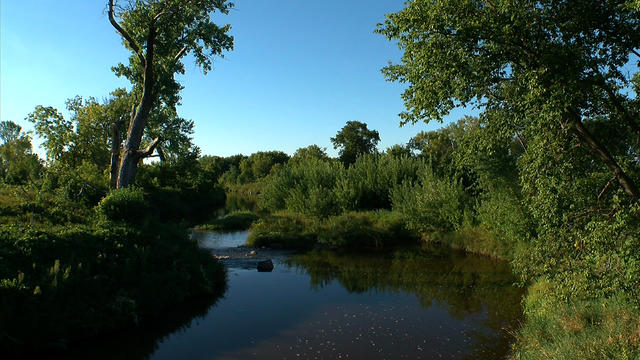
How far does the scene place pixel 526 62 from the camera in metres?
8.89

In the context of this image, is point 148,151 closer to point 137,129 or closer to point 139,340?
point 137,129

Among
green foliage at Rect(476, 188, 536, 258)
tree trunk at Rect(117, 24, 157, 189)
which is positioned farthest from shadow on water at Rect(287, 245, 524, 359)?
tree trunk at Rect(117, 24, 157, 189)

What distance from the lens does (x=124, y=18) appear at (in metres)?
18.7

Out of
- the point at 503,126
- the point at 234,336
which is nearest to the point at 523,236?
the point at 503,126

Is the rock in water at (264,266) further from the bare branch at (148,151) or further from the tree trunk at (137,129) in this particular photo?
the bare branch at (148,151)

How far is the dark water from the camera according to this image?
10.6 metres

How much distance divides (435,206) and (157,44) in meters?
17.5

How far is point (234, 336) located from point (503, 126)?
890 centimetres

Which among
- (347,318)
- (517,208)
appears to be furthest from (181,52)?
(517,208)

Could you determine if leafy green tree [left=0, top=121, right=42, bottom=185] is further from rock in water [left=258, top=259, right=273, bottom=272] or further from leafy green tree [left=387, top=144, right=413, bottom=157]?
leafy green tree [left=387, top=144, right=413, bottom=157]

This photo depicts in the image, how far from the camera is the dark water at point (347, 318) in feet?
34.8

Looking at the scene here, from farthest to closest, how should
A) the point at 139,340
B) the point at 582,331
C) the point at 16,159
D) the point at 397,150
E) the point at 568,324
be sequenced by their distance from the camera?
the point at 16,159 → the point at 397,150 → the point at 139,340 → the point at 568,324 → the point at 582,331

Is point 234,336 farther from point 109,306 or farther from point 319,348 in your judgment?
point 109,306

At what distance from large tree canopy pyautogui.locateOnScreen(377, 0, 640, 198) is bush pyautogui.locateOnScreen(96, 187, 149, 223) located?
35.6ft
